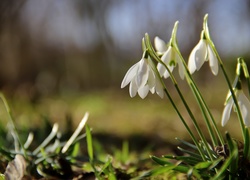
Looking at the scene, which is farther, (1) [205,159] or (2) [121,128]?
(2) [121,128]

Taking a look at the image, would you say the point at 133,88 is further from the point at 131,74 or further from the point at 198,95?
the point at 198,95

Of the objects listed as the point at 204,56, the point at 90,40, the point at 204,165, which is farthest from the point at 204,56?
the point at 90,40

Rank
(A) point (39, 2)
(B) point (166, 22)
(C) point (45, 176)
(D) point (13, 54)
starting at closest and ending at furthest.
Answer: (C) point (45, 176)
(B) point (166, 22)
(D) point (13, 54)
(A) point (39, 2)

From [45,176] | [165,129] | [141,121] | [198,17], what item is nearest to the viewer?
[45,176]

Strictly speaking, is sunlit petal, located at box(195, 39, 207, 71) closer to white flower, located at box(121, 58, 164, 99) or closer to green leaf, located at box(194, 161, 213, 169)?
white flower, located at box(121, 58, 164, 99)

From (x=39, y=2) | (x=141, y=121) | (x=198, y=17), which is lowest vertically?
(x=141, y=121)

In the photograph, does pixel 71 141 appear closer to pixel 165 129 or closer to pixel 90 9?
pixel 165 129

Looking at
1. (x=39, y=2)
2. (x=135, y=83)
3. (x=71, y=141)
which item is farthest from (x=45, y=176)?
(x=39, y=2)
